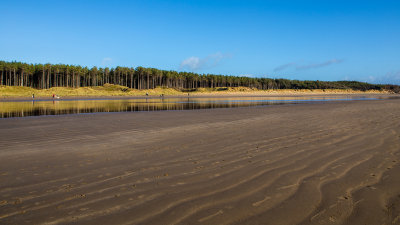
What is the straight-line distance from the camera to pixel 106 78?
11756 centimetres

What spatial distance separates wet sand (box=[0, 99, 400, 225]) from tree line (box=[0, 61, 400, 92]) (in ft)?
320

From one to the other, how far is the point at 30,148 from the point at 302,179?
275 inches

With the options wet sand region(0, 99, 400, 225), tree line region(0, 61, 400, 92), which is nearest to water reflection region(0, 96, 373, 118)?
wet sand region(0, 99, 400, 225)

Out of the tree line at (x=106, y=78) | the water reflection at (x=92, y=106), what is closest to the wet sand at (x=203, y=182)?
the water reflection at (x=92, y=106)

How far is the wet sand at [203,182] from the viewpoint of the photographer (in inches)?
128

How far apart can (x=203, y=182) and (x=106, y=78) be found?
399 feet

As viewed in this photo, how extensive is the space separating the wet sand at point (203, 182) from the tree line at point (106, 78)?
97.6 metres

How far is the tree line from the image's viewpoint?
96.4 metres

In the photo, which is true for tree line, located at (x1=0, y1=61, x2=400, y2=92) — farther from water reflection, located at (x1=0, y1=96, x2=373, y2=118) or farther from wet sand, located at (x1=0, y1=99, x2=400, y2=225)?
wet sand, located at (x1=0, y1=99, x2=400, y2=225)

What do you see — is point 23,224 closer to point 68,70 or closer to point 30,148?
point 30,148

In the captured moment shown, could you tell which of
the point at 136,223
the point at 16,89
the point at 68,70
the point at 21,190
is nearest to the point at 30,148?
the point at 21,190

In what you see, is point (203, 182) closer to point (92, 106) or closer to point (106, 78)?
point (92, 106)

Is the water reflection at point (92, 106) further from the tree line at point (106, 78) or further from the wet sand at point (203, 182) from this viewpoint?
the tree line at point (106, 78)

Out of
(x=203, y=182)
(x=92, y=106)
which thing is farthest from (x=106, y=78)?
(x=203, y=182)
